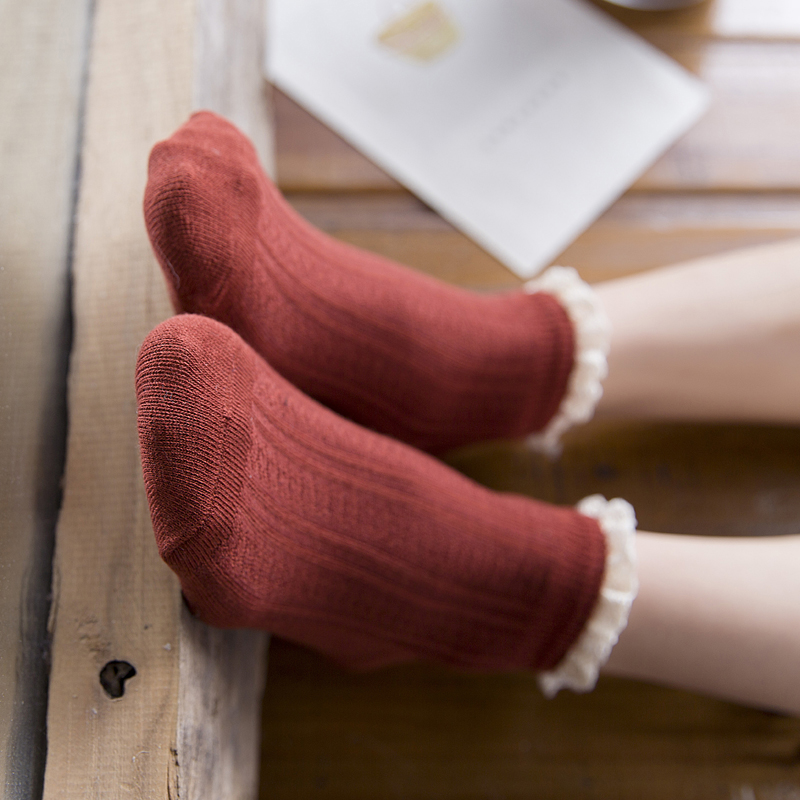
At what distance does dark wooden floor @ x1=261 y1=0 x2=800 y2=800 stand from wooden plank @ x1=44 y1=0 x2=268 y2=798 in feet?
0.38

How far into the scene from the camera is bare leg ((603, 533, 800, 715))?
1.76ft

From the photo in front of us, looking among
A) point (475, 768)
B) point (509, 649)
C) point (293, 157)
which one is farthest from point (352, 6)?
point (475, 768)

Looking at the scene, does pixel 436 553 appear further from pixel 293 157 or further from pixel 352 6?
pixel 352 6

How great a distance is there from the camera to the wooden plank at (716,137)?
80 cm

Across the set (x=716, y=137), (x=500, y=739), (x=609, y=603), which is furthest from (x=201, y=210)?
(x=716, y=137)

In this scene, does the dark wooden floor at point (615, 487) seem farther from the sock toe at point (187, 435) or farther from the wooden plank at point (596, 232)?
the sock toe at point (187, 435)

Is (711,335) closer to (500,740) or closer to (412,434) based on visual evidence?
(412,434)

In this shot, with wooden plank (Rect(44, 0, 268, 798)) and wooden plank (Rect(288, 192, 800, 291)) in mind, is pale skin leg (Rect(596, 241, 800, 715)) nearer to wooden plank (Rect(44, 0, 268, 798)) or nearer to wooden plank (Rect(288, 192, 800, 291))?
wooden plank (Rect(288, 192, 800, 291))

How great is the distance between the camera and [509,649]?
0.58 m

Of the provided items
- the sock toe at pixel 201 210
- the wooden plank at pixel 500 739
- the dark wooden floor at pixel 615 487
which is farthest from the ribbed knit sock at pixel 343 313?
the wooden plank at pixel 500 739

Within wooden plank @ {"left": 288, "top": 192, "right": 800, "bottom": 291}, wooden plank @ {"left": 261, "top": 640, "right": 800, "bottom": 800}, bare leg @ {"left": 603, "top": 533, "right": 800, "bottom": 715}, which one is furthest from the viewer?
wooden plank @ {"left": 288, "top": 192, "right": 800, "bottom": 291}

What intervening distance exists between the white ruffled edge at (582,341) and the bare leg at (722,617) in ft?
0.42

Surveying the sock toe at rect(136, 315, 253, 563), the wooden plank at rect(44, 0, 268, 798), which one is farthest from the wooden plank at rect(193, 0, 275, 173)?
the sock toe at rect(136, 315, 253, 563)

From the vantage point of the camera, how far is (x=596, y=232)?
80cm
